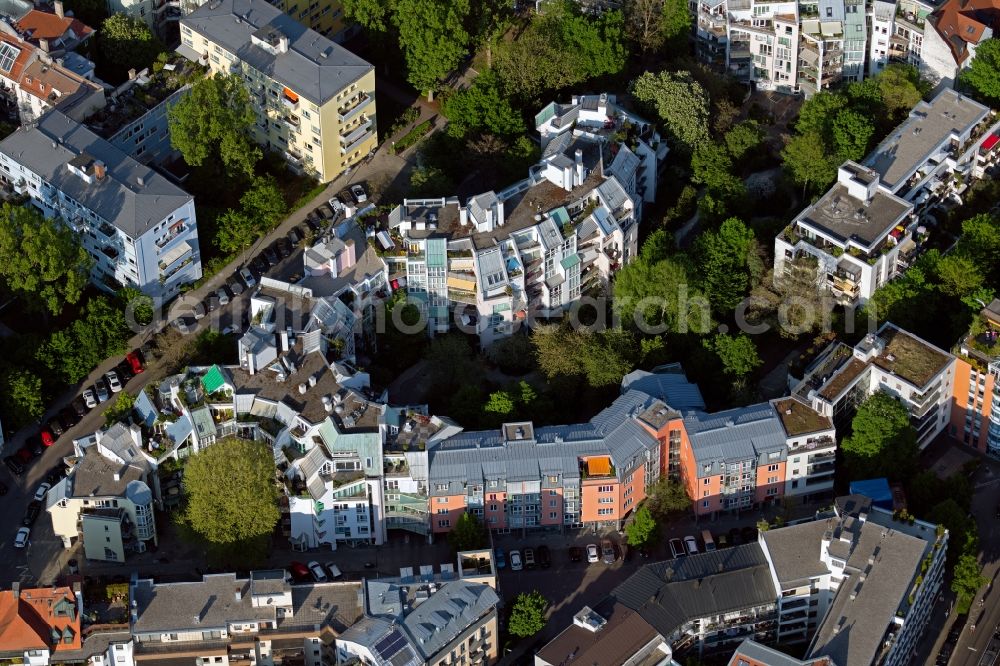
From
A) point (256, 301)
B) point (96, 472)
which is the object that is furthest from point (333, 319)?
point (96, 472)

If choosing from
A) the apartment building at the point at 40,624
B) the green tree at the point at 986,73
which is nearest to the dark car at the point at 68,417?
the apartment building at the point at 40,624

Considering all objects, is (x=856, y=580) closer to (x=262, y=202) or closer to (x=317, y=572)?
(x=317, y=572)

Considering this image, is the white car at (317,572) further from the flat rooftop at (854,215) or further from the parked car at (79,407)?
the flat rooftop at (854,215)

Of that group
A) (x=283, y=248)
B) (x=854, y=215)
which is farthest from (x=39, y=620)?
(x=854, y=215)

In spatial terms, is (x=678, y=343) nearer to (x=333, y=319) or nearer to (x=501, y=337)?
(x=501, y=337)

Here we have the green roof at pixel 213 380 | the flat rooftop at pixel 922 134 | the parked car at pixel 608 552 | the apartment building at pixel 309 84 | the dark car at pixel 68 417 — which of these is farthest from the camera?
the apartment building at pixel 309 84

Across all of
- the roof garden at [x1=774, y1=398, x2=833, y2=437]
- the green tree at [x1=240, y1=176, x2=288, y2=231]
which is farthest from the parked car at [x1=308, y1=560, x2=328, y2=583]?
the green tree at [x1=240, y1=176, x2=288, y2=231]

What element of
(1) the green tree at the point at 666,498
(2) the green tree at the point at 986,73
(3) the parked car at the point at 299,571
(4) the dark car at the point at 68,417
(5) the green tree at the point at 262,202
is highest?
(2) the green tree at the point at 986,73
